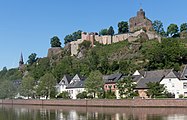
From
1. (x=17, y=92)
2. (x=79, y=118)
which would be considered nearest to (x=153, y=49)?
(x=17, y=92)

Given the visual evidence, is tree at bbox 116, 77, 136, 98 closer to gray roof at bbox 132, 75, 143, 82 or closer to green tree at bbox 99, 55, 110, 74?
gray roof at bbox 132, 75, 143, 82

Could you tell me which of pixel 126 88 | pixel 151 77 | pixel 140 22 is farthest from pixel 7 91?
pixel 140 22

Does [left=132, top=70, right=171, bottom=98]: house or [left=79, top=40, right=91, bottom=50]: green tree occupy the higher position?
[left=79, top=40, right=91, bottom=50]: green tree

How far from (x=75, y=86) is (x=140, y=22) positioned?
57.4 metres

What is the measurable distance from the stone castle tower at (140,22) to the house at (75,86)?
46.7 meters

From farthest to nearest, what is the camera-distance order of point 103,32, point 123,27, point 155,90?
point 103,32, point 123,27, point 155,90

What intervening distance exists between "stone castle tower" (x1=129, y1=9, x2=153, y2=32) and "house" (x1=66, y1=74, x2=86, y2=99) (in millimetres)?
46732

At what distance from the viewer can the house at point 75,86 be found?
10500cm

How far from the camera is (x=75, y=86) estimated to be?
107125 mm

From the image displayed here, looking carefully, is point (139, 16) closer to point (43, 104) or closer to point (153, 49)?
point (153, 49)

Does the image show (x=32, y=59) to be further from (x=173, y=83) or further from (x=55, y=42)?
(x=173, y=83)

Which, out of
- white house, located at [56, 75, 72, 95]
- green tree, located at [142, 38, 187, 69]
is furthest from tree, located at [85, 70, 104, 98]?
white house, located at [56, 75, 72, 95]

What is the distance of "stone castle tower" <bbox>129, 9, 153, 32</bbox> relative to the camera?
14925 centimetres

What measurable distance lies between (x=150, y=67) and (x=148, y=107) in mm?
39640
